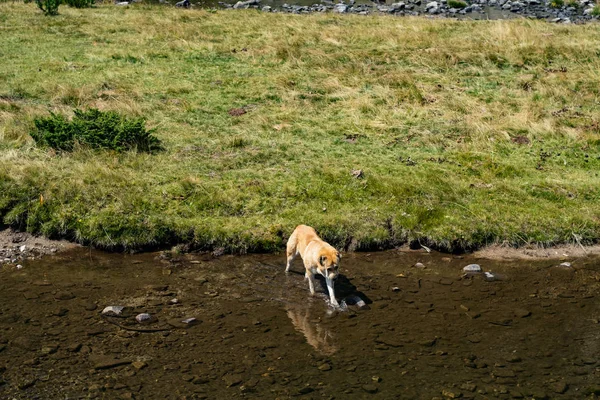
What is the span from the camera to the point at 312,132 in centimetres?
2261

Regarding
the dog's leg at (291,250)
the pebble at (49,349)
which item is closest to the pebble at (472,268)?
the dog's leg at (291,250)

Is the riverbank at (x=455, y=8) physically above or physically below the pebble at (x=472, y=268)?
above

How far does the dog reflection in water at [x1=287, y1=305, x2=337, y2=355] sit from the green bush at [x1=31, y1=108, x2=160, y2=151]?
341 inches

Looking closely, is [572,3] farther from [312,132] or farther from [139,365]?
[139,365]

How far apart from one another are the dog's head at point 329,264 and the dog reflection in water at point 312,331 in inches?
33.3

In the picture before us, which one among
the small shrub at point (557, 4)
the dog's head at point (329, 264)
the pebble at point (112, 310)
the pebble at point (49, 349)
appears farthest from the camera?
the small shrub at point (557, 4)

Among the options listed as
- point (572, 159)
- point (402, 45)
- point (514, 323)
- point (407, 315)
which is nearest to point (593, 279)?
point (514, 323)

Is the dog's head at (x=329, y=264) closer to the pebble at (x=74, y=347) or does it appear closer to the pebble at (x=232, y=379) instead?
the pebble at (x=232, y=379)

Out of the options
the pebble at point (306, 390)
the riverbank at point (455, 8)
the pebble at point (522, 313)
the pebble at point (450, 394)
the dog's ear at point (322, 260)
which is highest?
the riverbank at point (455, 8)

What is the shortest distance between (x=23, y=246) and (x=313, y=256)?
7087 millimetres

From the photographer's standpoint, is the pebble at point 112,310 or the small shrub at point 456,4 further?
the small shrub at point 456,4

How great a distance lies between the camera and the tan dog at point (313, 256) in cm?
1346

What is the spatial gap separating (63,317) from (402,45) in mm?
23058

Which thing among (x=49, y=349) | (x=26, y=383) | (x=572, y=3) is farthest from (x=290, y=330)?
(x=572, y=3)
